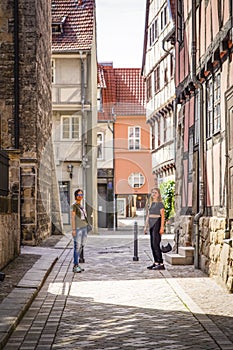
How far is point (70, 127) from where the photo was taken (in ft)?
116

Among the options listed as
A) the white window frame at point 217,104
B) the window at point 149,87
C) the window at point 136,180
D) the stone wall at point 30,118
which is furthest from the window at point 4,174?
the window at point 136,180

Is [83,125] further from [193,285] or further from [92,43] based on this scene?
[193,285]

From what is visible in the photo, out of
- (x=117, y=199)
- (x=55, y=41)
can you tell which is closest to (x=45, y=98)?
(x=55, y=41)

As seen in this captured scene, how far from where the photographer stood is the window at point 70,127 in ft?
116

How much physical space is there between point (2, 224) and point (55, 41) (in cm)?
2276

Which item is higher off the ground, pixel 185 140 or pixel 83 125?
pixel 83 125

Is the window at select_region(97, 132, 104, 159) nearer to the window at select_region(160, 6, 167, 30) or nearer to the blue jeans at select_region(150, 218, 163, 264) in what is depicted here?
the window at select_region(160, 6, 167, 30)

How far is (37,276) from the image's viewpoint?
41.1 feet

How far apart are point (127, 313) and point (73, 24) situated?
94.4 feet

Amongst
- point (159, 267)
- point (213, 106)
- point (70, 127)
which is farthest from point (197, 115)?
point (70, 127)

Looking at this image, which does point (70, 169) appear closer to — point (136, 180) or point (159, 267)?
point (136, 180)

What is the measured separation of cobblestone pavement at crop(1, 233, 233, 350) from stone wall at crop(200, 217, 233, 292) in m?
0.20

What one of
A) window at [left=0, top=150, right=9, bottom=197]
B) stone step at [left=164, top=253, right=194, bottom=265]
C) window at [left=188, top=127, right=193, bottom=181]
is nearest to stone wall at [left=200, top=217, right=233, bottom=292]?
stone step at [left=164, top=253, right=194, bottom=265]

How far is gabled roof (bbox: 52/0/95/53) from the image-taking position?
1367 inches
